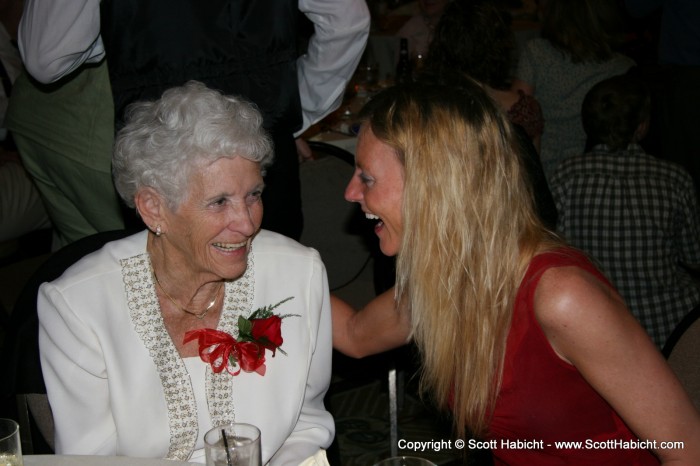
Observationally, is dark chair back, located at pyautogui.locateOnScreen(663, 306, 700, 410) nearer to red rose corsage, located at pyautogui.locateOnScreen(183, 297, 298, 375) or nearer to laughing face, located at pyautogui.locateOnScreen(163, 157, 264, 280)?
red rose corsage, located at pyautogui.locateOnScreen(183, 297, 298, 375)

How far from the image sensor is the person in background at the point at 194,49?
9.32 feet

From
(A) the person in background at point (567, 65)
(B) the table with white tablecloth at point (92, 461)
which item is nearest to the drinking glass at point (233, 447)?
(B) the table with white tablecloth at point (92, 461)

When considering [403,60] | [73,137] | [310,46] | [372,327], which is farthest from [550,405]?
[403,60]

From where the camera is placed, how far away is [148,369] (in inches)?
86.1

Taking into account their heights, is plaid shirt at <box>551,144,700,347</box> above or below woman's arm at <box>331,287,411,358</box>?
below

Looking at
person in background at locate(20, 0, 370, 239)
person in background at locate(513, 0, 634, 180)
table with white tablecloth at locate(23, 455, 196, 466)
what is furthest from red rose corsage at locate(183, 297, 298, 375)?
person in background at locate(513, 0, 634, 180)

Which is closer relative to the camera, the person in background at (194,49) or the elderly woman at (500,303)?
the elderly woman at (500,303)

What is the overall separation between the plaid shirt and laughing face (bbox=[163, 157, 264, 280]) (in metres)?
1.70

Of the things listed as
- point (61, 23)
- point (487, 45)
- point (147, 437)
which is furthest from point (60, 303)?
point (487, 45)

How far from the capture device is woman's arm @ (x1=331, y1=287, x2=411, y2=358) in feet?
8.21

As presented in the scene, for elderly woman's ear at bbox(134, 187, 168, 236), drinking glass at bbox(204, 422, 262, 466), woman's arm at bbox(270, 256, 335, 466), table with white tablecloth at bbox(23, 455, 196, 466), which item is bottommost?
woman's arm at bbox(270, 256, 335, 466)

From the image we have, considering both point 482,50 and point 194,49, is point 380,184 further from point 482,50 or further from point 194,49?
point 482,50

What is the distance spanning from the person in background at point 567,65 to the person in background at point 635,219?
54.9 inches

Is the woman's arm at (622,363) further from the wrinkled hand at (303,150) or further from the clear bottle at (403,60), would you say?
the clear bottle at (403,60)
